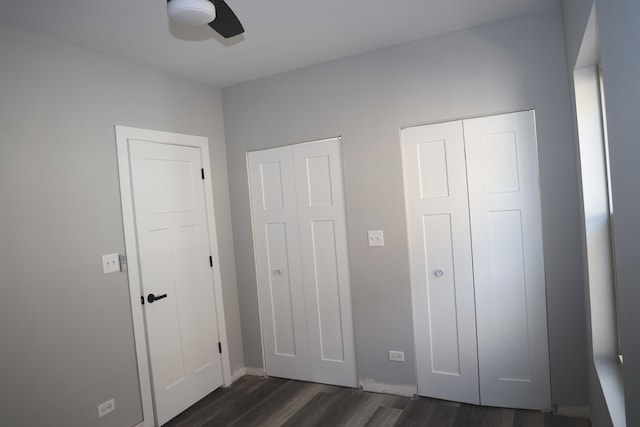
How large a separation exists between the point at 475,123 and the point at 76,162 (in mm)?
2662

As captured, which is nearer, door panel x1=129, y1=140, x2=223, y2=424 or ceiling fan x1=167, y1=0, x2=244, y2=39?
ceiling fan x1=167, y1=0, x2=244, y2=39

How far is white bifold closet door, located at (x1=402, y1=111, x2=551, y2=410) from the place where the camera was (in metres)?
2.60

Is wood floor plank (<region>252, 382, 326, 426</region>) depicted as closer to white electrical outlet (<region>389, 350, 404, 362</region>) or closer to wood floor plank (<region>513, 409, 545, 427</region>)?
white electrical outlet (<region>389, 350, 404, 362</region>)

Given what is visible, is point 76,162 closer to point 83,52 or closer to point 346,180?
point 83,52

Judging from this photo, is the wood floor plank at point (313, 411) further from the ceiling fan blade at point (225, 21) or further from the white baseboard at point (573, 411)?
the ceiling fan blade at point (225, 21)

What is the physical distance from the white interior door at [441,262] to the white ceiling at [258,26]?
28.4 inches

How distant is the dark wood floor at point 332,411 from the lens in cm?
259

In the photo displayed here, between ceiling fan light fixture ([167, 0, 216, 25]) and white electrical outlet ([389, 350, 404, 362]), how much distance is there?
8.54 feet

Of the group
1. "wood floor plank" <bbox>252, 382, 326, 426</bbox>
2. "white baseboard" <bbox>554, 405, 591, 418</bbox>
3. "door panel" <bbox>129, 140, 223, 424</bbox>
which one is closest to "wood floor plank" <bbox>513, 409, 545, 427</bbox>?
"white baseboard" <bbox>554, 405, 591, 418</bbox>

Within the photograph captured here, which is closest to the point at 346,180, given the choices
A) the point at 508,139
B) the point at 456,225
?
the point at 456,225

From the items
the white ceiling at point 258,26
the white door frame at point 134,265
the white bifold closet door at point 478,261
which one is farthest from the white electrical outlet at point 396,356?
the white ceiling at point 258,26

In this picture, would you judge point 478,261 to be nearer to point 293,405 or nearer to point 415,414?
point 415,414

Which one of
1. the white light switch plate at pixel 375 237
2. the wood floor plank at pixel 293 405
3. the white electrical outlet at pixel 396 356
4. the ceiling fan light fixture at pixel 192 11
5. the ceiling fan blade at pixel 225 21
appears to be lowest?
the wood floor plank at pixel 293 405

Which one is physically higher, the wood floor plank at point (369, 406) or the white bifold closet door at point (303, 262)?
the white bifold closet door at point (303, 262)
